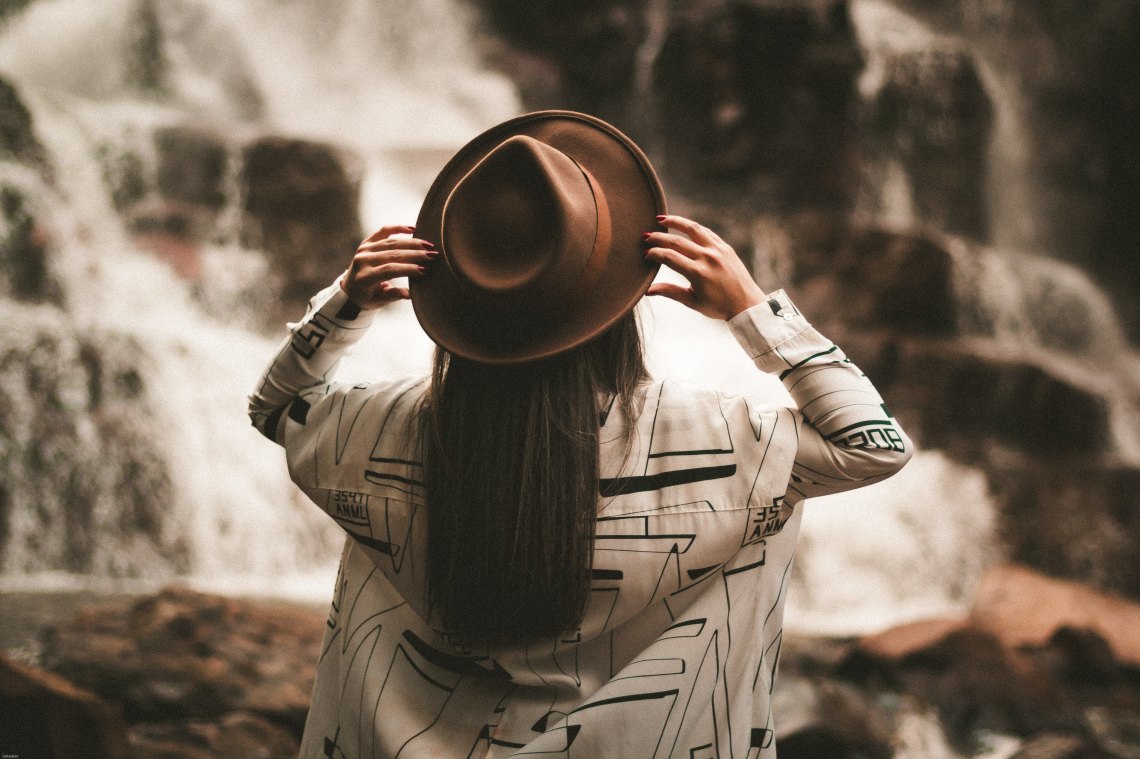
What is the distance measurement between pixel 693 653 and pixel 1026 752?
9.75ft

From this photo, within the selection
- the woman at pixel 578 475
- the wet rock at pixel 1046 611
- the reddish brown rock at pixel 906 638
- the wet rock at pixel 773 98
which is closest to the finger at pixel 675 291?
the woman at pixel 578 475

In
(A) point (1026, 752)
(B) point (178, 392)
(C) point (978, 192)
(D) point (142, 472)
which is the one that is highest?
(C) point (978, 192)

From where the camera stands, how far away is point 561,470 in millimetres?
1269

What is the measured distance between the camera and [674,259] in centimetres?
130

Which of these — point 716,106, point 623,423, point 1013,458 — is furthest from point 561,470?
point 716,106

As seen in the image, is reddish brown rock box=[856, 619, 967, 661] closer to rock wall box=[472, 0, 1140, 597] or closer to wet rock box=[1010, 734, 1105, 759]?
wet rock box=[1010, 734, 1105, 759]

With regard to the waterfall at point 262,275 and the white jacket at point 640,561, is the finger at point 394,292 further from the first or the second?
the waterfall at point 262,275

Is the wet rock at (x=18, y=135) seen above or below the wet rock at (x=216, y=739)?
above

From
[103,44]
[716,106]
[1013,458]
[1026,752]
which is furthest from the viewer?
[103,44]

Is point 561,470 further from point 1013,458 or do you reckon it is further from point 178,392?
point 1013,458

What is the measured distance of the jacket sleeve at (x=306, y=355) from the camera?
4.89 feet

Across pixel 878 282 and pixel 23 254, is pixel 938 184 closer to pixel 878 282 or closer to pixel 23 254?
pixel 878 282

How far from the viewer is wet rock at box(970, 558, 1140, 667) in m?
5.27

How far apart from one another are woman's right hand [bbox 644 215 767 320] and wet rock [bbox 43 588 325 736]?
2.39 m
